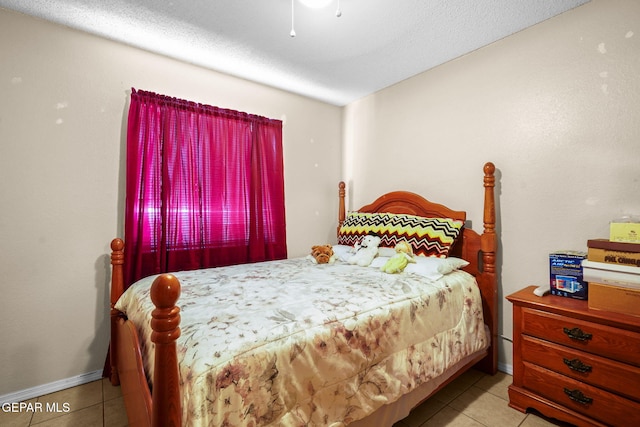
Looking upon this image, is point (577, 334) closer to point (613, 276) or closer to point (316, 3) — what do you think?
point (613, 276)

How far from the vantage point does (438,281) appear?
1879mm

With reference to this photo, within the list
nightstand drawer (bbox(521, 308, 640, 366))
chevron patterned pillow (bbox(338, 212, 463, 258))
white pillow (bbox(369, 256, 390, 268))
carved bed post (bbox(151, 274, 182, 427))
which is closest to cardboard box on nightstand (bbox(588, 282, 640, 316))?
nightstand drawer (bbox(521, 308, 640, 366))

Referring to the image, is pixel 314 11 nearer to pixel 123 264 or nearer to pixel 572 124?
pixel 572 124

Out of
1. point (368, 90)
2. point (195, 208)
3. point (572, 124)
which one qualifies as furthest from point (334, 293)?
point (368, 90)

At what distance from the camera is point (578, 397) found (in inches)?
59.4

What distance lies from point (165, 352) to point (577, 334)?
6.21 ft

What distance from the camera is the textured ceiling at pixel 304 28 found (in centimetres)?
186

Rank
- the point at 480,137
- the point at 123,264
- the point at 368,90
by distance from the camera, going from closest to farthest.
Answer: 1. the point at 123,264
2. the point at 480,137
3. the point at 368,90

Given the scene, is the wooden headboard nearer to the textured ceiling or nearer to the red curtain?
the textured ceiling

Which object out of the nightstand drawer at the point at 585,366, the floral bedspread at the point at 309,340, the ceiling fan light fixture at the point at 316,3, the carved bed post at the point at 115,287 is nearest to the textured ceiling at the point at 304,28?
the ceiling fan light fixture at the point at 316,3

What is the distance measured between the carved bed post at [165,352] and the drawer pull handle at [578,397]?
1.87 m

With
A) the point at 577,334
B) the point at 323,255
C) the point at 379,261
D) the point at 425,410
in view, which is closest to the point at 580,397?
the point at 577,334

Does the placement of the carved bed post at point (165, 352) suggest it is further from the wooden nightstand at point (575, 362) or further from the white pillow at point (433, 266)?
the wooden nightstand at point (575, 362)

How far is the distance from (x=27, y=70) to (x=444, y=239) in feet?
10.1
